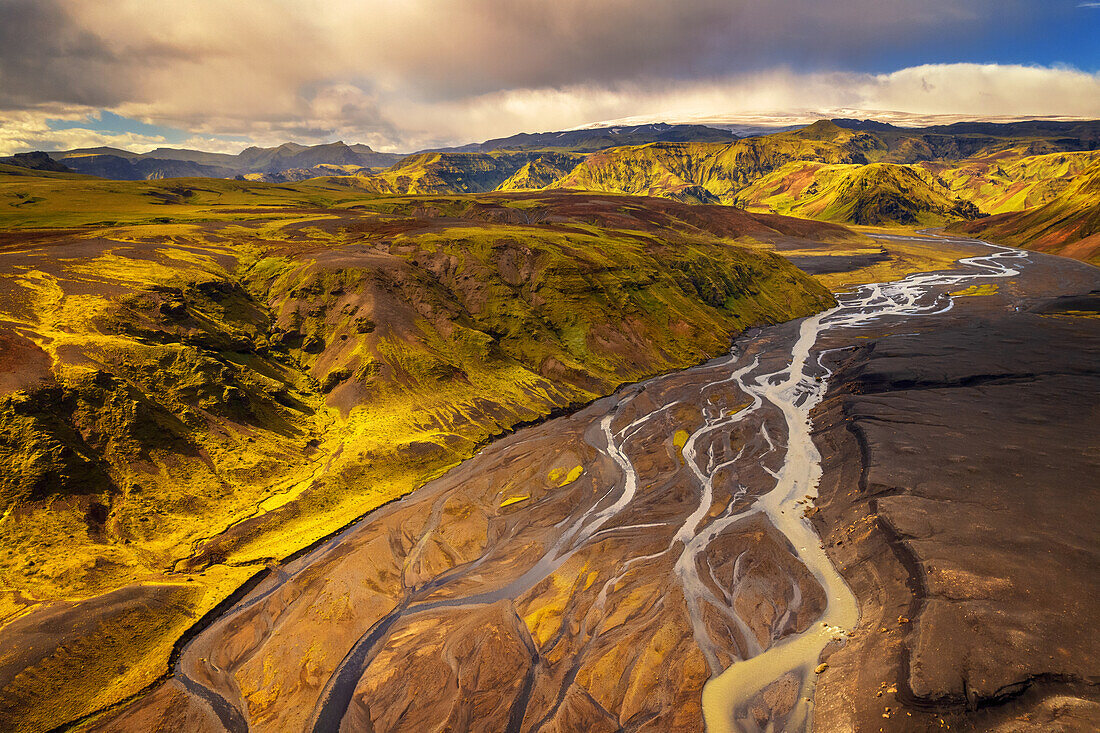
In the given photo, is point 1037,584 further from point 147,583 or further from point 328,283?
point 328,283

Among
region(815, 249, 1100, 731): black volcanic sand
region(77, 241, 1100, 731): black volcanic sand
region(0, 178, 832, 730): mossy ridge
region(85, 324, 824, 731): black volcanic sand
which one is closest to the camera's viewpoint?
region(815, 249, 1100, 731): black volcanic sand

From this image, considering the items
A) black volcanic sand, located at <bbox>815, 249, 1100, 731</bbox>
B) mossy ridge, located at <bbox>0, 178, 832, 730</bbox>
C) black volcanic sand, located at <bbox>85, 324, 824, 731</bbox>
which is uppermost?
mossy ridge, located at <bbox>0, 178, 832, 730</bbox>

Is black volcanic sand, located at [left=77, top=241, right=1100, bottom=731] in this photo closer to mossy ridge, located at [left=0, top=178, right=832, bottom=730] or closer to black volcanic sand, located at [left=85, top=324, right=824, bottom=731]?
black volcanic sand, located at [left=85, top=324, right=824, bottom=731]

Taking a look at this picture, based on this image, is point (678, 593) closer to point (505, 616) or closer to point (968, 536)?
point (505, 616)

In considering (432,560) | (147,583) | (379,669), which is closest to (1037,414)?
(432,560)

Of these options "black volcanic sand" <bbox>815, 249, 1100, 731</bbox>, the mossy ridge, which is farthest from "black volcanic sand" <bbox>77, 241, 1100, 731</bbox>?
the mossy ridge

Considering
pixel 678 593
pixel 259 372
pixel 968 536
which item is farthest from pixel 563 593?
pixel 259 372
